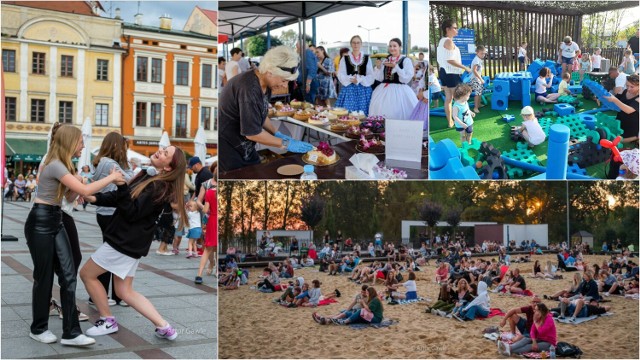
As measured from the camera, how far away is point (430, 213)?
5203 mm

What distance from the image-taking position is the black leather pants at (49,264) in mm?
4543

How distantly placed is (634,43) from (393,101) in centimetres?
180

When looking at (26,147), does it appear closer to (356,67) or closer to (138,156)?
(138,156)

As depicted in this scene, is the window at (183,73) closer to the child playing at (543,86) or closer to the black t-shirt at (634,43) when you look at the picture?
the child playing at (543,86)

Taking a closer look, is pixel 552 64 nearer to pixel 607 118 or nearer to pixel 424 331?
pixel 607 118

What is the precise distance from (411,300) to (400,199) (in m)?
0.72

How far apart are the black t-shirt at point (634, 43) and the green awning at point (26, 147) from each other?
428 cm

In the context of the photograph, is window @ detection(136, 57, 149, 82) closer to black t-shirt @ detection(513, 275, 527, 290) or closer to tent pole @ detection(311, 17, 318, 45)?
tent pole @ detection(311, 17, 318, 45)

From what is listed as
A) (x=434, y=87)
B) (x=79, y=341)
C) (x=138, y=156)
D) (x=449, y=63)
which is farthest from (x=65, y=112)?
(x=449, y=63)

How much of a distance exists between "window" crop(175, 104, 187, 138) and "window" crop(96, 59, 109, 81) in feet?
1.86

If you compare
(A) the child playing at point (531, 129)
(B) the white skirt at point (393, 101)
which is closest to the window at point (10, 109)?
(B) the white skirt at point (393, 101)

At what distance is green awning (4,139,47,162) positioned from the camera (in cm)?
536

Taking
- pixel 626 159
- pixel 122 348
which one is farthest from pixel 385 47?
pixel 122 348

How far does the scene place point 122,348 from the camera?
4.60 meters
